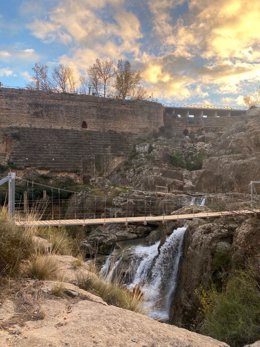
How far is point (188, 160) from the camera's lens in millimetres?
28844

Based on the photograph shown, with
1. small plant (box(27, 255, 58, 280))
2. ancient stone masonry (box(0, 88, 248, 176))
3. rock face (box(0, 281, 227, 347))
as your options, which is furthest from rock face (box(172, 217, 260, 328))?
ancient stone masonry (box(0, 88, 248, 176))

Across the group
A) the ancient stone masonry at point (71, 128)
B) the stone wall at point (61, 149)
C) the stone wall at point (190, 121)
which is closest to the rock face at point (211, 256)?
the stone wall at point (61, 149)

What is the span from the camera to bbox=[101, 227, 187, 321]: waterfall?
11.2m

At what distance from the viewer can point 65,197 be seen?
2598 centimetres

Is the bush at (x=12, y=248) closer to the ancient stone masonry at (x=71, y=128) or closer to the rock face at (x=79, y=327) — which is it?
the rock face at (x=79, y=327)

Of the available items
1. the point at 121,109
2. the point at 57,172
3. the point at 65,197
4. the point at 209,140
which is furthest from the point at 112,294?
the point at 121,109

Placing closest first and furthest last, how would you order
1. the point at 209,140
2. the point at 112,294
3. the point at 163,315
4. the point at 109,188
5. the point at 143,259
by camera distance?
the point at 112,294, the point at 163,315, the point at 143,259, the point at 109,188, the point at 209,140

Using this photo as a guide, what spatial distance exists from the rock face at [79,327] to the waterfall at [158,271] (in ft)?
23.4

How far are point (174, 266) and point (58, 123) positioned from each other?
71.8 ft

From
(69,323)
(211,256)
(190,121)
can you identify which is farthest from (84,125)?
(69,323)

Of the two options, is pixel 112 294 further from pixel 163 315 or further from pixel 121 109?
pixel 121 109

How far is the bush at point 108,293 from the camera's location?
4.42 metres

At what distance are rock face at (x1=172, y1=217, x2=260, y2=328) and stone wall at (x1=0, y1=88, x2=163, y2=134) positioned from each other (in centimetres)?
2218

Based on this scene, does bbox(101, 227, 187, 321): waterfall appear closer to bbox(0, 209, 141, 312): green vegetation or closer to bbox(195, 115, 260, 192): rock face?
bbox(0, 209, 141, 312): green vegetation
